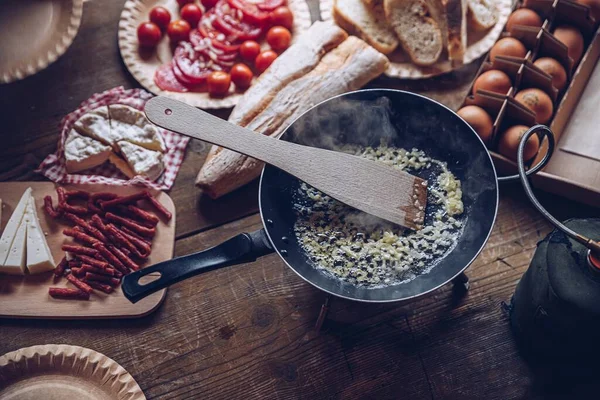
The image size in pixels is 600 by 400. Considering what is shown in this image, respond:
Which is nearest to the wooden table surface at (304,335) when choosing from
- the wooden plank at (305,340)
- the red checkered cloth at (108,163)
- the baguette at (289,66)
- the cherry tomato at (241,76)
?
the wooden plank at (305,340)

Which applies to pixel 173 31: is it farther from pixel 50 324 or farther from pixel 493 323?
pixel 493 323

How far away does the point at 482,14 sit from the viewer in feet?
6.08

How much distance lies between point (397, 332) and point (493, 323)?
257mm

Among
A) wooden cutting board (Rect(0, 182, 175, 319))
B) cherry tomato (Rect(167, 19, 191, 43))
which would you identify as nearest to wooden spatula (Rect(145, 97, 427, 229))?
wooden cutting board (Rect(0, 182, 175, 319))

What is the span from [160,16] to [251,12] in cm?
29

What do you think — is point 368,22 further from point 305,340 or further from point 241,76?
point 305,340

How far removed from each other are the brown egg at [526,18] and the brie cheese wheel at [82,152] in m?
1.24

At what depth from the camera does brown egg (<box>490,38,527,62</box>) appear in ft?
5.71

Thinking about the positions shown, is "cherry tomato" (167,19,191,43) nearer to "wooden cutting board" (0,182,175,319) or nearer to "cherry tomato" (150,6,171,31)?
"cherry tomato" (150,6,171,31)

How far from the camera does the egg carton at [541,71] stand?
1633 millimetres

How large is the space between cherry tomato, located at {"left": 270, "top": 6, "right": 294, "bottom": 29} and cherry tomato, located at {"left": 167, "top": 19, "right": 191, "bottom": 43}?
27 centimetres

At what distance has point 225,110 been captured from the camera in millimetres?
1851

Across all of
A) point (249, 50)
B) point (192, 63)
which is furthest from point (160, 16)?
point (249, 50)

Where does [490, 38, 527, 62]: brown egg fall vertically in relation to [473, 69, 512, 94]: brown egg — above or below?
above
